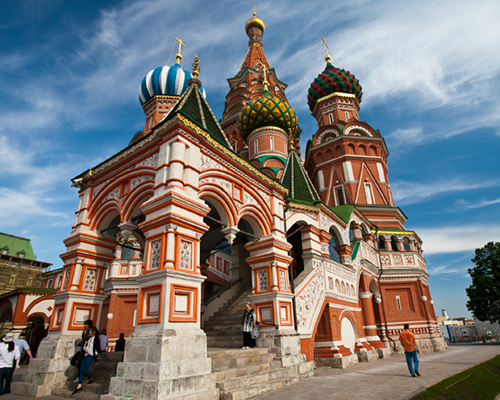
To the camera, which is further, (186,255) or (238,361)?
(238,361)

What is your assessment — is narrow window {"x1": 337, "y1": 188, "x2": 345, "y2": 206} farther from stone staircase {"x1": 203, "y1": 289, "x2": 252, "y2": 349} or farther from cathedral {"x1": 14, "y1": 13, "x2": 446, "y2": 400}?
stone staircase {"x1": 203, "y1": 289, "x2": 252, "y2": 349}

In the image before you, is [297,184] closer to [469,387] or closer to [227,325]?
[227,325]

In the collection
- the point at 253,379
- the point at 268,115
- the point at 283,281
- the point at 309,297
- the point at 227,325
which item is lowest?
the point at 253,379

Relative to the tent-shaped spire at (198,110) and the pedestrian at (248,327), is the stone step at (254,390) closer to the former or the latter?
the pedestrian at (248,327)

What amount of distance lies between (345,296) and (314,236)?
2.40 m

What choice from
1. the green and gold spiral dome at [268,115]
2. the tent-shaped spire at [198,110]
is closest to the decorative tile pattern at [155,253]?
the tent-shaped spire at [198,110]

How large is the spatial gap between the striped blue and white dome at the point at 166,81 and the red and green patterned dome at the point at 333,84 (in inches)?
360

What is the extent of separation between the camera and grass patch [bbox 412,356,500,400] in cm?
534

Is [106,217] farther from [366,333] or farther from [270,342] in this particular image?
[366,333]

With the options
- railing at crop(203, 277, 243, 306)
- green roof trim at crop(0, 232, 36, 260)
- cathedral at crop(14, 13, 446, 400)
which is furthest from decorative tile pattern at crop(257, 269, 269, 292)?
green roof trim at crop(0, 232, 36, 260)

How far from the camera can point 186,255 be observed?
5.33 m

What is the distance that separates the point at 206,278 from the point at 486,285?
22.7 meters

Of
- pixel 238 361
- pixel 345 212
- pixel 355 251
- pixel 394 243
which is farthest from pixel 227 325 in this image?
pixel 394 243

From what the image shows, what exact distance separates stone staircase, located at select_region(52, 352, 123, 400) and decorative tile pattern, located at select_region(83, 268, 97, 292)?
4.62ft
